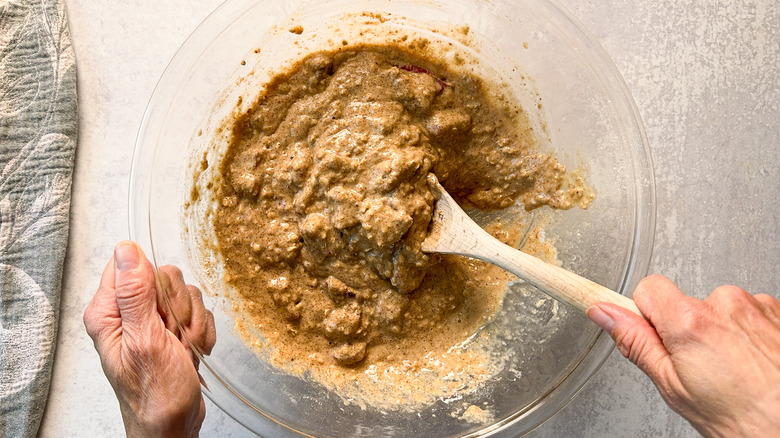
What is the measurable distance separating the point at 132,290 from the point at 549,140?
128 centimetres

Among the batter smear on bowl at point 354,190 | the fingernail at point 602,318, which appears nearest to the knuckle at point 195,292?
the batter smear on bowl at point 354,190

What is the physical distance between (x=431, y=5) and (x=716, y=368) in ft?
3.89

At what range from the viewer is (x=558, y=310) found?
63.7 inches

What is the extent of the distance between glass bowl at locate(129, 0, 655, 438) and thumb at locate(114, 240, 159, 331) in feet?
0.26

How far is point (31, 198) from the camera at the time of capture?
170cm

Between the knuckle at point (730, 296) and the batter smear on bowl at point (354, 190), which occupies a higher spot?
the batter smear on bowl at point (354, 190)

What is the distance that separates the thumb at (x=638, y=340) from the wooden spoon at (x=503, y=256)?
0.04 meters

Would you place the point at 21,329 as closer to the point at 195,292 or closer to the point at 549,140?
the point at 195,292

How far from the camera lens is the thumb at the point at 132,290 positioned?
1.46m

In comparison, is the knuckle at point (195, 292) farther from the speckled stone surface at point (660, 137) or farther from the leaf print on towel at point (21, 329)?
the leaf print on towel at point (21, 329)

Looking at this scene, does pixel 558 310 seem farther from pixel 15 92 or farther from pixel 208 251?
pixel 15 92

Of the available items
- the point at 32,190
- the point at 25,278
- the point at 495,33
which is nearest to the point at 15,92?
the point at 32,190

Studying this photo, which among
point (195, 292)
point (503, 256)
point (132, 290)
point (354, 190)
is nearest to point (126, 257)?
point (132, 290)

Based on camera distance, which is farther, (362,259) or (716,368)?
(362,259)
